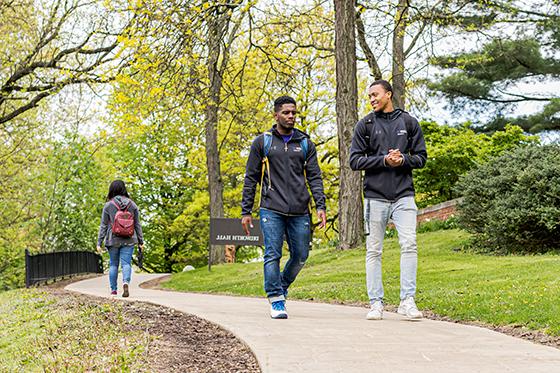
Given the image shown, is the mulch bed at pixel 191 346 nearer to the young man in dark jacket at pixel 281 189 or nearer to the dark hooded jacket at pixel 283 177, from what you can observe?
the young man in dark jacket at pixel 281 189

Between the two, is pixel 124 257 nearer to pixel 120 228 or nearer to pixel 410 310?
pixel 120 228

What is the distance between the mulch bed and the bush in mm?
8185

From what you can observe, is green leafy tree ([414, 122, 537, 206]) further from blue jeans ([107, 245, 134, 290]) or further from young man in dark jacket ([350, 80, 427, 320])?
young man in dark jacket ([350, 80, 427, 320])

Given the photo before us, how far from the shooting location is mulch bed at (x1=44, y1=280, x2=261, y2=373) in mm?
5775

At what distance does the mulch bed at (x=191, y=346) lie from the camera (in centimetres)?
577

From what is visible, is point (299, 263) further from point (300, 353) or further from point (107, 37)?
point (107, 37)

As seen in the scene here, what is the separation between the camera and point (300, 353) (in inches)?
224

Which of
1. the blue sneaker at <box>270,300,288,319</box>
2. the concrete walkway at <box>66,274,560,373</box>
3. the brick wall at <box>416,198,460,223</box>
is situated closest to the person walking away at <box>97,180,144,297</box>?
the concrete walkway at <box>66,274,560,373</box>

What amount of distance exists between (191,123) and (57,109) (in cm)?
690

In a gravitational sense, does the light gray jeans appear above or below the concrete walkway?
above

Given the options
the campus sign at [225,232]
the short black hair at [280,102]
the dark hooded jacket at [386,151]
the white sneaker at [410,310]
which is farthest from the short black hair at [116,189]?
the campus sign at [225,232]

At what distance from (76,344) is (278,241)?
214cm

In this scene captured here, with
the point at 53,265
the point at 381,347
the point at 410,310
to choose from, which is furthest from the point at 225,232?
the point at 381,347

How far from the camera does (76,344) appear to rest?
282 inches
